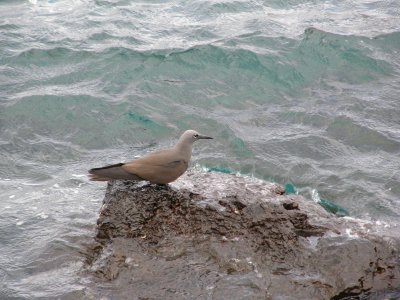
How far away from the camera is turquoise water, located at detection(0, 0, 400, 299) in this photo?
6918 mm

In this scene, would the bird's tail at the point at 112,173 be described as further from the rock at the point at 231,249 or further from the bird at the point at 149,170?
the rock at the point at 231,249

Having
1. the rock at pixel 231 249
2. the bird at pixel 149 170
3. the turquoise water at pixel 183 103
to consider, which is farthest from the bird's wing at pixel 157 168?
the turquoise water at pixel 183 103

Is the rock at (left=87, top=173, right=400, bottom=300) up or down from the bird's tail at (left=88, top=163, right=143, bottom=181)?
down

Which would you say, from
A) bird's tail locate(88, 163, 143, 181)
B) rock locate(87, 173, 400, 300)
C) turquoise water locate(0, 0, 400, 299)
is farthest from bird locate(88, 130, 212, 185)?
turquoise water locate(0, 0, 400, 299)

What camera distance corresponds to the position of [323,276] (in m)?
4.81

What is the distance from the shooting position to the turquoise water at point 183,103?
272 inches

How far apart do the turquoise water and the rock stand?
Answer: 457 millimetres

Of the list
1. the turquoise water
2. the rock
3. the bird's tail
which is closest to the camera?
the rock

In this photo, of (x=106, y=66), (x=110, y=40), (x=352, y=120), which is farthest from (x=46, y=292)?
(x=110, y=40)

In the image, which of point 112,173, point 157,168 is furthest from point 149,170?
point 112,173

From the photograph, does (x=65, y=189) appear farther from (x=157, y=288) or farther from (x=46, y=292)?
(x=157, y=288)

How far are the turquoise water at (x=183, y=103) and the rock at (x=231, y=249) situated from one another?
46cm

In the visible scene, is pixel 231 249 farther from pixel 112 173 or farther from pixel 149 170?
pixel 112 173

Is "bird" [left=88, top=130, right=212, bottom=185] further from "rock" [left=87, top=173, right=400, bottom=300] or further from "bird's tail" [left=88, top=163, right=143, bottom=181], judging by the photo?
"rock" [left=87, top=173, right=400, bottom=300]
